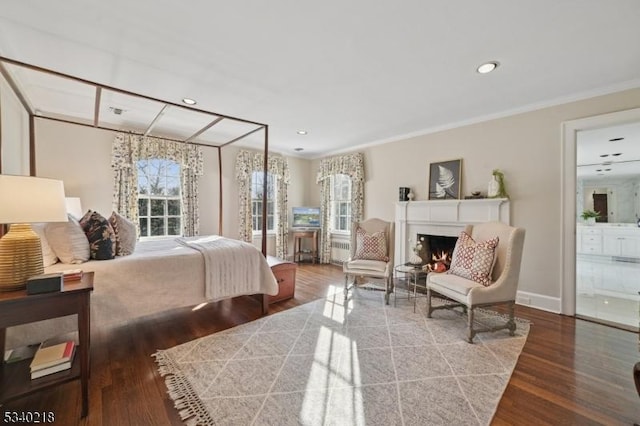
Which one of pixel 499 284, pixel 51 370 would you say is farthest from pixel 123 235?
pixel 499 284

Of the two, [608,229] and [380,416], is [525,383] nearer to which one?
[380,416]

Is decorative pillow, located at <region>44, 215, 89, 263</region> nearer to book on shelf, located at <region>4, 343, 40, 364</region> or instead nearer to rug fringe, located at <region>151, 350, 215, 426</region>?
book on shelf, located at <region>4, 343, 40, 364</region>

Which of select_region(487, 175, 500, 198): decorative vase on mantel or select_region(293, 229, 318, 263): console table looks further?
select_region(293, 229, 318, 263): console table

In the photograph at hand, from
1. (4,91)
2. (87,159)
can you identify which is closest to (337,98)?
(4,91)

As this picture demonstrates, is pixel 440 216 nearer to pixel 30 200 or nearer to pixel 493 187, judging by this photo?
pixel 493 187

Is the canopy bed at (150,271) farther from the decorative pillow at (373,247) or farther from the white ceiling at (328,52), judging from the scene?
the decorative pillow at (373,247)

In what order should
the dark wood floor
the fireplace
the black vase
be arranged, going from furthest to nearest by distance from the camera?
the black vase → the fireplace → the dark wood floor

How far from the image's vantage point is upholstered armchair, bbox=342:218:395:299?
3.37 metres

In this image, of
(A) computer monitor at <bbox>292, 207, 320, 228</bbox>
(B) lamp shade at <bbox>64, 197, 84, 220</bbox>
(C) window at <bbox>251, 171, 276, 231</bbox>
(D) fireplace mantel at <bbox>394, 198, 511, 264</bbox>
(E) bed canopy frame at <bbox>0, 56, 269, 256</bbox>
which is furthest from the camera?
(A) computer monitor at <bbox>292, 207, 320, 228</bbox>

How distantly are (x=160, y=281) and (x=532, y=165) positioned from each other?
4340 mm

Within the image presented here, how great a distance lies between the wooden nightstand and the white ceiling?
1.79 metres

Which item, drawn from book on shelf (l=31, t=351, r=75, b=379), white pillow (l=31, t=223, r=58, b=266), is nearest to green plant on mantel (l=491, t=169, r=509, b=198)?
book on shelf (l=31, t=351, r=75, b=379)

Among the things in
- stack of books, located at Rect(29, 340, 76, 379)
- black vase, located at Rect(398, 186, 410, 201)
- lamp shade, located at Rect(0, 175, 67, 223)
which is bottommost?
stack of books, located at Rect(29, 340, 76, 379)

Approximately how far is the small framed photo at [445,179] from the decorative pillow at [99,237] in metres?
4.13
